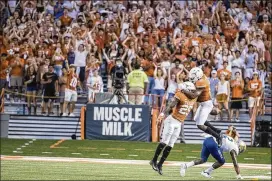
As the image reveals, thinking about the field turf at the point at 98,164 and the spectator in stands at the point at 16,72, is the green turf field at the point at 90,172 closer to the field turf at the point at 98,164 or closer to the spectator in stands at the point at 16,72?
the field turf at the point at 98,164

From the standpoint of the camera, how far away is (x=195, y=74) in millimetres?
11086

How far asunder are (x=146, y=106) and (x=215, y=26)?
4408 millimetres

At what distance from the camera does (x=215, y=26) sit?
3381cm

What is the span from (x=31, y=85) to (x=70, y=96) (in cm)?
188

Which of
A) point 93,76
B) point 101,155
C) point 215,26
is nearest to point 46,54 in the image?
point 93,76

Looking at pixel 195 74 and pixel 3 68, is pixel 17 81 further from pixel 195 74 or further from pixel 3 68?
pixel 195 74

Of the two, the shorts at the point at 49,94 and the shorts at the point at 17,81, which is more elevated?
the shorts at the point at 17,81

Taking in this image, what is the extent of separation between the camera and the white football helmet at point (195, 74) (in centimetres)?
1096

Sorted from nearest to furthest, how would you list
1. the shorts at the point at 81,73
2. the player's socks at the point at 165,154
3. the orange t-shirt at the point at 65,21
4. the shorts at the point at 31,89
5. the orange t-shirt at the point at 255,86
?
the player's socks at the point at 165,154
the orange t-shirt at the point at 255,86
the shorts at the point at 81,73
the shorts at the point at 31,89
the orange t-shirt at the point at 65,21

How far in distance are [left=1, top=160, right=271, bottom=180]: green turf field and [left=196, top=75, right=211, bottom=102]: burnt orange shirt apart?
46.9 feet

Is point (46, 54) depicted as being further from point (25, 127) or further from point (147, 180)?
point (147, 180)

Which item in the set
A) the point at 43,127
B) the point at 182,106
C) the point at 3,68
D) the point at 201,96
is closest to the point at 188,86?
the point at 201,96

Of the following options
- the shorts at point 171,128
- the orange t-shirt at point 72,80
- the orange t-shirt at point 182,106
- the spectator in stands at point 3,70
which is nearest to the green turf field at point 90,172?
the orange t-shirt at point 72,80

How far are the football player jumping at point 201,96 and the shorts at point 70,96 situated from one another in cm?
1913
